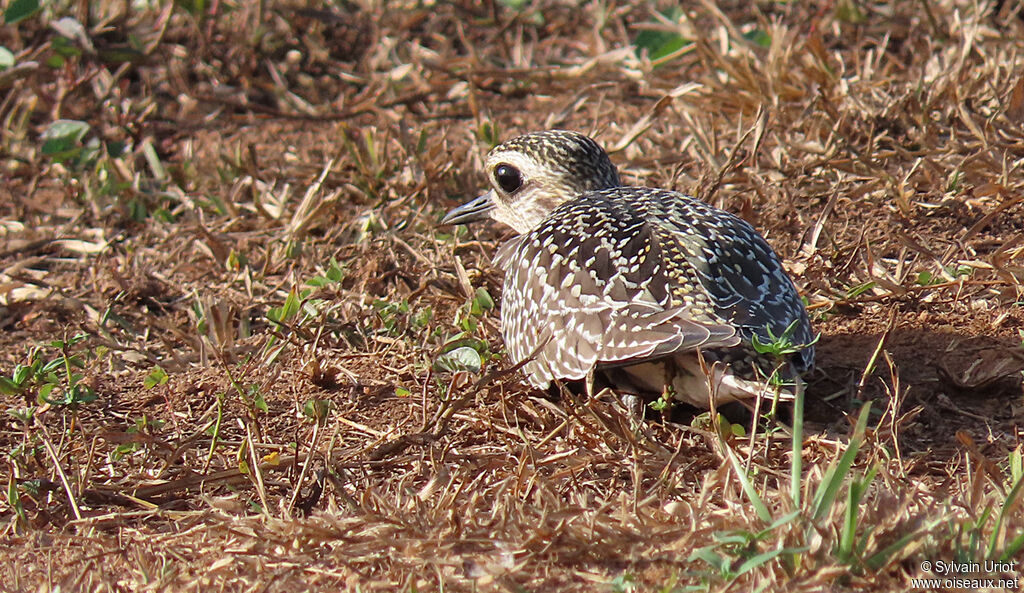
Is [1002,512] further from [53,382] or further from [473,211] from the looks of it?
[53,382]

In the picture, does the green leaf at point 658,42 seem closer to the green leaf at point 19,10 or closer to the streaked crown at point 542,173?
the streaked crown at point 542,173

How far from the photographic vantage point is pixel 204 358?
4.58m

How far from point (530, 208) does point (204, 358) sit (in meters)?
1.48

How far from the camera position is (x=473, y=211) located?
5262mm

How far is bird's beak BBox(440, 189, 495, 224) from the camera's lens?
207 inches

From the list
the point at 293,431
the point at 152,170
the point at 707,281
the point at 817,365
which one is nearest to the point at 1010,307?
the point at 817,365

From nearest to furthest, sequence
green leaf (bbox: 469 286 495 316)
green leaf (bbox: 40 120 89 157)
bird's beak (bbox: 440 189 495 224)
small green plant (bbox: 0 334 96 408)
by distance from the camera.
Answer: small green plant (bbox: 0 334 96 408), green leaf (bbox: 469 286 495 316), bird's beak (bbox: 440 189 495 224), green leaf (bbox: 40 120 89 157)

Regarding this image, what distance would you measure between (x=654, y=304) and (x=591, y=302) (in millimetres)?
227

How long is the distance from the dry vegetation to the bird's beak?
0.19m

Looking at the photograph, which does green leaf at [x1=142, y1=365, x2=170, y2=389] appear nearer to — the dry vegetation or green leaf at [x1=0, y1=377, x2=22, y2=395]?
the dry vegetation

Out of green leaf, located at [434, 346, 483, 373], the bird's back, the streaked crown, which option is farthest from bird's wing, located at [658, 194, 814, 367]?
the streaked crown

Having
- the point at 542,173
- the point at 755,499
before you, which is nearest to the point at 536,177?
the point at 542,173

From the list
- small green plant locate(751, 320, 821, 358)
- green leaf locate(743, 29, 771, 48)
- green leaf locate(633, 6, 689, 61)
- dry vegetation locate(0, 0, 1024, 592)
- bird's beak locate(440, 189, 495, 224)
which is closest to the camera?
dry vegetation locate(0, 0, 1024, 592)

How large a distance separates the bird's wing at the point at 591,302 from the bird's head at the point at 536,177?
2.26 feet
